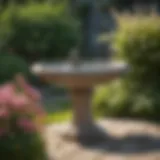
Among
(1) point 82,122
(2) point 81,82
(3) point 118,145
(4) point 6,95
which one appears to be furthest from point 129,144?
(4) point 6,95

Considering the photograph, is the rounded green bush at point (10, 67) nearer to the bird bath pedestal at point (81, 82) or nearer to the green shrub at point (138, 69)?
the green shrub at point (138, 69)

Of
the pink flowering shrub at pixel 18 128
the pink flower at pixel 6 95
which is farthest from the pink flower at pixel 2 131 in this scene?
the pink flower at pixel 6 95

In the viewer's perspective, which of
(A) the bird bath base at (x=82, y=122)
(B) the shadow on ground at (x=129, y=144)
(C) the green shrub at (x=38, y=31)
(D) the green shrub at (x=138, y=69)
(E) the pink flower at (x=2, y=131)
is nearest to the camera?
(E) the pink flower at (x=2, y=131)

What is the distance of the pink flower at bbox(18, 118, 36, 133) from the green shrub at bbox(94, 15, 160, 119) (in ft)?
14.4

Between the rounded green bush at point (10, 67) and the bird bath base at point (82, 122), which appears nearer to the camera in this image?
the bird bath base at point (82, 122)

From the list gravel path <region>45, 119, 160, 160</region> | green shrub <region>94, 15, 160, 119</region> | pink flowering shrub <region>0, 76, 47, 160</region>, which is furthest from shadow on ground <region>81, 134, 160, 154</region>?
pink flowering shrub <region>0, 76, 47, 160</region>

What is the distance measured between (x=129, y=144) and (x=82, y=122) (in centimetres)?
89

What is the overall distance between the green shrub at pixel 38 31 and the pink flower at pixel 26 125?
823 cm

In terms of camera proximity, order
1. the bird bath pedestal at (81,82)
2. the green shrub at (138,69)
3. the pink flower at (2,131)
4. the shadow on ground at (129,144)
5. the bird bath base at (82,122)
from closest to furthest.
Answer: the pink flower at (2,131)
the shadow on ground at (129,144)
the bird bath pedestal at (81,82)
the bird bath base at (82,122)
the green shrub at (138,69)

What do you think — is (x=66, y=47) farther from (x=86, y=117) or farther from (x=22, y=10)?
(x=86, y=117)

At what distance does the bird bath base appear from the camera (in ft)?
28.9

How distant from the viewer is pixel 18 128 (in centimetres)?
607

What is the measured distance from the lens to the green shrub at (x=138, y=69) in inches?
404

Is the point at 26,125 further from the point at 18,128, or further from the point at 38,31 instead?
the point at 38,31
